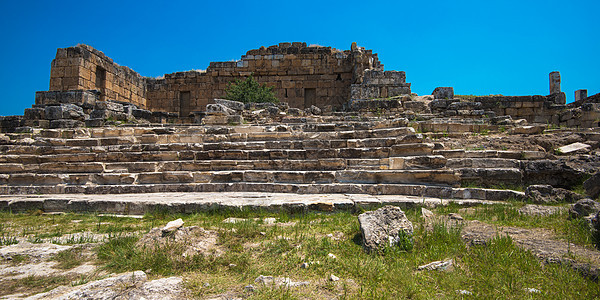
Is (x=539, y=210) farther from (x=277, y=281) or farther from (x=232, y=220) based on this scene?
(x=232, y=220)

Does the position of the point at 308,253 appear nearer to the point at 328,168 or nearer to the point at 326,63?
the point at 328,168

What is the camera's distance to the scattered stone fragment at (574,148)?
255 inches

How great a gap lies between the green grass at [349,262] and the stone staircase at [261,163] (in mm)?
1629

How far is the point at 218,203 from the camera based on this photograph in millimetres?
5098

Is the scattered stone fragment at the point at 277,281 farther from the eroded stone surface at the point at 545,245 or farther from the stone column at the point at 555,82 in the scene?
the stone column at the point at 555,82

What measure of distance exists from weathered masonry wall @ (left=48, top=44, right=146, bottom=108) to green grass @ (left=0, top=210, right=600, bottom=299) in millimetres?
12106

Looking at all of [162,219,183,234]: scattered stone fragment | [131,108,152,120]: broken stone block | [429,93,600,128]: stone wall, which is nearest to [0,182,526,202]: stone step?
[162,219,183,234]: scattered stone fragment

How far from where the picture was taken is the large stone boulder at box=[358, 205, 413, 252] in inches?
132

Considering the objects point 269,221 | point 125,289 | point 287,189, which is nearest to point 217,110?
point 287,189

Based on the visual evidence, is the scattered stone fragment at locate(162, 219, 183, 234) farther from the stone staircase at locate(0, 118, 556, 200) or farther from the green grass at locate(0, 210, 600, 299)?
the stone staircase at locate(0, 118, 556, 200)

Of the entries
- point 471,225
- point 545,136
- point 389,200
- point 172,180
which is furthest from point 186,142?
point 545,136

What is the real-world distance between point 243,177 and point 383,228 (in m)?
3.77

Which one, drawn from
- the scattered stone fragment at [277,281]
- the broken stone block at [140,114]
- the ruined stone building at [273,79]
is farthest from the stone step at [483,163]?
the ruined stone building at [273,79]

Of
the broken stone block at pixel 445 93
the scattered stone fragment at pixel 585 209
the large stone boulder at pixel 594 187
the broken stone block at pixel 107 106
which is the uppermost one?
the broken stone block at pixel 445 93
